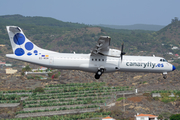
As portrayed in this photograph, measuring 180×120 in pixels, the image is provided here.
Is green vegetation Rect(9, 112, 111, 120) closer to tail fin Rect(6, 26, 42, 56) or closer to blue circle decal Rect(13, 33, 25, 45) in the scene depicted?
tail fin Rect(6, 26, 42, 56)

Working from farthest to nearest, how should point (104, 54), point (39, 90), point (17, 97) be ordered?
point (39, 90) → point (17, 97) → point (104, 54)

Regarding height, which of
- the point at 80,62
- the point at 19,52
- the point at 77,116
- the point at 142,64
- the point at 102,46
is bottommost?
the point at 77,116

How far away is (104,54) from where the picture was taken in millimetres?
46156

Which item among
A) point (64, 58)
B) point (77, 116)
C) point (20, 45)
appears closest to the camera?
point (64, 58)

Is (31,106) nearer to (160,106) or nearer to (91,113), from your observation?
(91,113)

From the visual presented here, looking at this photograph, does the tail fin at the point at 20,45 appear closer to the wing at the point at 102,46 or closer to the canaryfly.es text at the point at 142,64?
the wing at the point at 102,46

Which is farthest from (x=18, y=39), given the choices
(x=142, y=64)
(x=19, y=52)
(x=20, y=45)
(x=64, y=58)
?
(x=142, y=64)

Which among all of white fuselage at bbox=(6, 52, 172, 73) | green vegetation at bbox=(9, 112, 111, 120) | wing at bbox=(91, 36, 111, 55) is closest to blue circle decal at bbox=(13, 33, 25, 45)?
white fuselage at bbox=(6, 52, 172, 73)

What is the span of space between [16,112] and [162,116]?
7076 centimetres

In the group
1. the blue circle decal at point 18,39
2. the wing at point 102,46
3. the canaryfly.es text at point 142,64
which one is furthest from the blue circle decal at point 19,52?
the canaryfly.es text at point 142,64

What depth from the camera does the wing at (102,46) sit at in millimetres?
41844

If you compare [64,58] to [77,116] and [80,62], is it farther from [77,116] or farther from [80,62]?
[77,116]

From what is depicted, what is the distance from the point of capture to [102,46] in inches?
1742

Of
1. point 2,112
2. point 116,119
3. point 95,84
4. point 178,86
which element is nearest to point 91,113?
point 116,119
